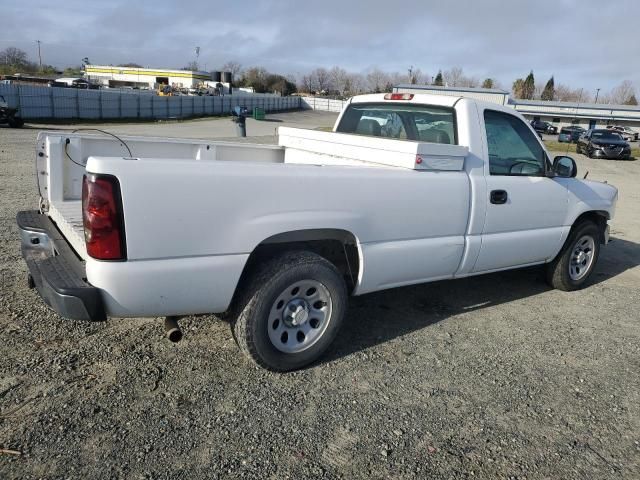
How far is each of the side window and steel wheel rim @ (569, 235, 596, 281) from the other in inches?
48.5

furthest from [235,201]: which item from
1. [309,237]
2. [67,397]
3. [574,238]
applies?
[574,238]

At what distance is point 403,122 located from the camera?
480 cm

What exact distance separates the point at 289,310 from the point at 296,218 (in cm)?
65

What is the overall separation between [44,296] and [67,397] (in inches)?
24.0

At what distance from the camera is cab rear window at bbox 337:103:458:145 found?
447cm

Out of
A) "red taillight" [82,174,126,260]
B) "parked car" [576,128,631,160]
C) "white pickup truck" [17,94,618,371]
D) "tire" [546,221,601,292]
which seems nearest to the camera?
"red taillight" [82,174,126,260]

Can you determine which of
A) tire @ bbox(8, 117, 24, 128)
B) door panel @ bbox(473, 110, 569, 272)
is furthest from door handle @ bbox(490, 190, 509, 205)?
tire @ bbox(8, 117, 24, 128)

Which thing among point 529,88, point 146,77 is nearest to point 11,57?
point 146,77

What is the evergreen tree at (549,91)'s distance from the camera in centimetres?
11075

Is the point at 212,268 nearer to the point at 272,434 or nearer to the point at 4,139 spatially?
the point at 272,434

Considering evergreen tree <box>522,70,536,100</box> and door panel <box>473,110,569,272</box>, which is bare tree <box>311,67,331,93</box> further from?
door panel <box>473,110,569,272</box>

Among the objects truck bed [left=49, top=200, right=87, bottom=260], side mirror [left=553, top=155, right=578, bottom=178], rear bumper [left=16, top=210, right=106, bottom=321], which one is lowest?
rear bumper [left=16, top=210, right=106, bottom=321]

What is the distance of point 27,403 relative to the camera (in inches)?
117

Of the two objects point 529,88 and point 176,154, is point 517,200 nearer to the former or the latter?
point 176,154
